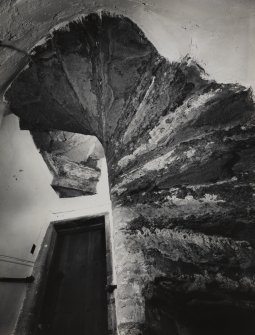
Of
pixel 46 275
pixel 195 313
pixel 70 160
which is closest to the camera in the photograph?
pixel 195 313

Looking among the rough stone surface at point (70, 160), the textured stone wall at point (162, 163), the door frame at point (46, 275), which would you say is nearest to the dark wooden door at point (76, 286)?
the door frame at point (46, 275)

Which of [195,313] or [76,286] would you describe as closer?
[195,313]

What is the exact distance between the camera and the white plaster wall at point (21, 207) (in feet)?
8.72

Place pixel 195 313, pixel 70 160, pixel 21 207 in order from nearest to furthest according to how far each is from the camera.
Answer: pixel 195 313
pixel 21 207
pixel 70 160

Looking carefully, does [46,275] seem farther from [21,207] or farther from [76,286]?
[21,207]

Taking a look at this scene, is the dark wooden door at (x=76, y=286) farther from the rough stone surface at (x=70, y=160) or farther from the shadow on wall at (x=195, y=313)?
the shadow on wall at (x=195, y=313)

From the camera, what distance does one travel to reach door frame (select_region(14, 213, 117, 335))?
238 centimetres

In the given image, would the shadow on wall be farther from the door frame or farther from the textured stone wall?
the door frame

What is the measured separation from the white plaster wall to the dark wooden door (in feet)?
0.85

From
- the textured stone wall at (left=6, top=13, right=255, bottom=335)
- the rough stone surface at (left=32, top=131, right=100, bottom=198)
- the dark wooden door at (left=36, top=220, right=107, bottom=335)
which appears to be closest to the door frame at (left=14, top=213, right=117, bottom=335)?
the dark wooden door at (left=36, top=220, right=107, bottom=335)

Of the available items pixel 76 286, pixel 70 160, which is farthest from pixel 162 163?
pixel 70 160

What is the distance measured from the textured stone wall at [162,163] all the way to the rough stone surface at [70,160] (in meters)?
0.89

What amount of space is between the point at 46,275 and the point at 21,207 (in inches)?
32.9

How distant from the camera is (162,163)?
7.29 feet
